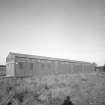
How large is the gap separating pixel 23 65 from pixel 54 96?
38.4 ft

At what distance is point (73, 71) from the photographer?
1185 inches

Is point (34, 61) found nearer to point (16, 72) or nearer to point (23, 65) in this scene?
point (23, 65)

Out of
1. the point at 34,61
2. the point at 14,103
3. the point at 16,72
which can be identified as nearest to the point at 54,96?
the point at 14,103

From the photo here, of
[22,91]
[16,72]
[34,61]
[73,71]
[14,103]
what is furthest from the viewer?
[73,71]

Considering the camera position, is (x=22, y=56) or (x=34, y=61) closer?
(x=22, y=56)

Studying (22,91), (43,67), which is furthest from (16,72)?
(22,91)

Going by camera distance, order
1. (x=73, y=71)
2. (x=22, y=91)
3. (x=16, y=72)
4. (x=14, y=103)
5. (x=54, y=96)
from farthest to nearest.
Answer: (x=73, y=71), (x=16, y=72), (x=22, y=91), (x=54, y=96), (x=14, y=103)

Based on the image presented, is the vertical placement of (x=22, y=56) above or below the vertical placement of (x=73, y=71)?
above

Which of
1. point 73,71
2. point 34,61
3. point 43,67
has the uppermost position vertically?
point 34,61

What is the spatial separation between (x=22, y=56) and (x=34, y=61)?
257 cm

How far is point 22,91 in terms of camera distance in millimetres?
8250

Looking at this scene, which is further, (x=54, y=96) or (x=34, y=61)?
(x=34, y=61)

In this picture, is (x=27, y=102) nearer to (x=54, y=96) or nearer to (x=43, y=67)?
(x=54, y=96)

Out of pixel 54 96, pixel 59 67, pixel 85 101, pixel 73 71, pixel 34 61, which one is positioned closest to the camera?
pixel 85 101
